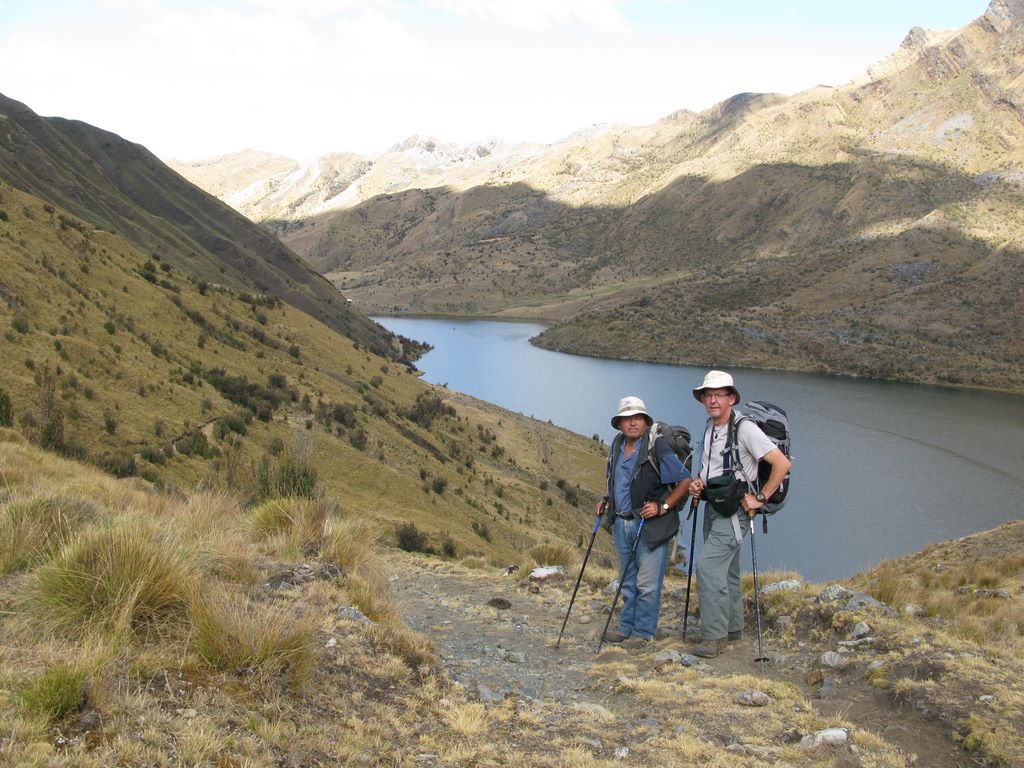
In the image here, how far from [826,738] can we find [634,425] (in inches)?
116

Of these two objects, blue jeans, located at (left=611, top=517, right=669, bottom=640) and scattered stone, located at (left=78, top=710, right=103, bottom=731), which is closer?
scattered stone, located at (left=78, top=710, right=103, bottom=731)

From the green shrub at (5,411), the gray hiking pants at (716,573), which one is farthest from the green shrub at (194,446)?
the gray hiking pants at (716,573)

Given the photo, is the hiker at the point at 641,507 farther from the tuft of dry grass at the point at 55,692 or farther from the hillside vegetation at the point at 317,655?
the tuft of dry grass at the point at 55,692

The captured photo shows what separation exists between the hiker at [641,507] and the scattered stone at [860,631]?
1.63 meters

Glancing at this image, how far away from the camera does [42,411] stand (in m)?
12.5

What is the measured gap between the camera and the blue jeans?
642 centimetres

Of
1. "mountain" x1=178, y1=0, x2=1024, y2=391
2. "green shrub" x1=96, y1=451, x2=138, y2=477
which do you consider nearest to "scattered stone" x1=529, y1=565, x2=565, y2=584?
"green shrub" x1=96, y1=451, x2=138, y2=477

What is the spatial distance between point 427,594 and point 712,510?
4.10 m

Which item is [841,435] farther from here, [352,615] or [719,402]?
[352,615]

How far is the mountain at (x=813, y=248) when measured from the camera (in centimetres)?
8319

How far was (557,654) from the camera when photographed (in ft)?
20.9

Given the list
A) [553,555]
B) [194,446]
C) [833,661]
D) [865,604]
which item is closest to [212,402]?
[194,446]

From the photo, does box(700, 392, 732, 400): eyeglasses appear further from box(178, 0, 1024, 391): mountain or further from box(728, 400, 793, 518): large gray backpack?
box(178, 0, 1024, 391): mountain

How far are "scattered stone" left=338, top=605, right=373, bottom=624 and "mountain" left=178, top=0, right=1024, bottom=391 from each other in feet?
265
